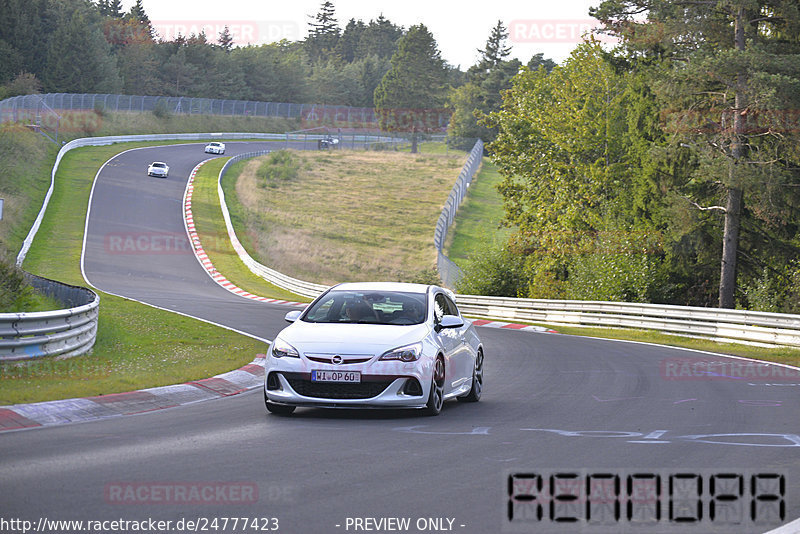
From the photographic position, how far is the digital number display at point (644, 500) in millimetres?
6227

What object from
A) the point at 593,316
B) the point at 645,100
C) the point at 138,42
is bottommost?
the point at 593,316

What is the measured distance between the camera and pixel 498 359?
1912cm

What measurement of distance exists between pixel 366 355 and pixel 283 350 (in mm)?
964

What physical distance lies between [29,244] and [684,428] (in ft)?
136

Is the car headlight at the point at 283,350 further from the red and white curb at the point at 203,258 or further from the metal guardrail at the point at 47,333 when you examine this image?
the red and white curb at the point at 203,258

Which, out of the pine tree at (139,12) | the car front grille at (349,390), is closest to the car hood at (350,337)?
the car front grille at (349,390)

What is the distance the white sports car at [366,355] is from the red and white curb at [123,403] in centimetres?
171

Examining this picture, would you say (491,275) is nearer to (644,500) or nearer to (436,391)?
(436,391)

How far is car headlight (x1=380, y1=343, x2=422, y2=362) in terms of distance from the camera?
10.4 metres

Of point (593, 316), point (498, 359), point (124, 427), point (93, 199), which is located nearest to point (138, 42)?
point (93, 199)

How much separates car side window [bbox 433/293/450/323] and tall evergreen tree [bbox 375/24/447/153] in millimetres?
116262

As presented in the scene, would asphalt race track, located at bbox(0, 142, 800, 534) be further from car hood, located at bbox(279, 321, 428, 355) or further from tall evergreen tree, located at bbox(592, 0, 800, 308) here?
tall evergreen tree, located at bbox(592, 0, 800, 308)

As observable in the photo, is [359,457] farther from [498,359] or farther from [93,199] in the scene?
[93,199]

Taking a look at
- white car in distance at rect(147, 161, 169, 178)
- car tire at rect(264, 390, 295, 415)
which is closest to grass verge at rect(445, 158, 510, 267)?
white car in distance at rect(147, 161, 169, 178)
